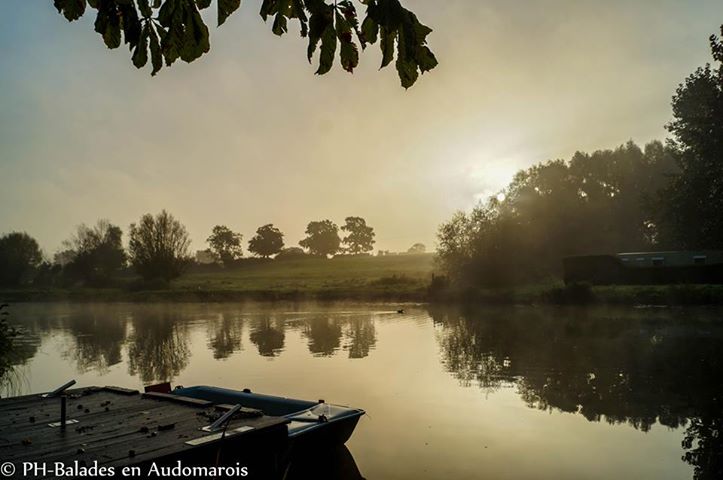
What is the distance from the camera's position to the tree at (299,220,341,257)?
349 ft

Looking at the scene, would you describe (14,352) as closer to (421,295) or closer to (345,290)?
(421,295)

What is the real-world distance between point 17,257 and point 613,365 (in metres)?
84.2

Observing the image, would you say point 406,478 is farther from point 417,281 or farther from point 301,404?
point 417,281

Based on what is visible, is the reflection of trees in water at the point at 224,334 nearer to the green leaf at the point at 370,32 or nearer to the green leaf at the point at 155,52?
the green leaf at the point at 155,52

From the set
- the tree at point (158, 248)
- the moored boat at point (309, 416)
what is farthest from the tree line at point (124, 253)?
the moored boat at point (309, 416)

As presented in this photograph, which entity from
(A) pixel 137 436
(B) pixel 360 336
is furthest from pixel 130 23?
(B) pixel 360 336

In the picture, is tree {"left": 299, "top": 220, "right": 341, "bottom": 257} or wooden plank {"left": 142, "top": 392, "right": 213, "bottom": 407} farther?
tree {"left": 299, "top": 220, "right": 341, "bottom": 257}

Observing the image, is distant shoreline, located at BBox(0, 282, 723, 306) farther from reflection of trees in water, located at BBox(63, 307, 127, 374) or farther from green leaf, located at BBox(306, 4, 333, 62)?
green leaf, located at BBox(306, 4, 333, 62)

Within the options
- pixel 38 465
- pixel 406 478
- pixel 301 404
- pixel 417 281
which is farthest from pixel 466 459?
pixel 417 281

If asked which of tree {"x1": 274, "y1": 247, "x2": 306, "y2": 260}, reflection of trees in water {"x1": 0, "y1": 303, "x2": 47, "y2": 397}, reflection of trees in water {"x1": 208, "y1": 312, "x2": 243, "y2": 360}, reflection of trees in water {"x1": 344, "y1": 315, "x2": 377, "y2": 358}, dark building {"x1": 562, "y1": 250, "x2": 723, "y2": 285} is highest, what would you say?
tree {"x1": 274, "y1": 247, "x2": 306, "y2": 260}

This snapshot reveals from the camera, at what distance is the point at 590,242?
54.2 metres

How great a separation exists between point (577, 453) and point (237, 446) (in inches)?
246

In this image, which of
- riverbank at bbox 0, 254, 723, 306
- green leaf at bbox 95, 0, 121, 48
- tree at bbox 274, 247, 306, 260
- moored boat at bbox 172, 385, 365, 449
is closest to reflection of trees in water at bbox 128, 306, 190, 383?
moored boat at bbox 172, 385, 365, 449

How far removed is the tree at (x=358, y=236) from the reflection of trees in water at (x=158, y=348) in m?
72.6
